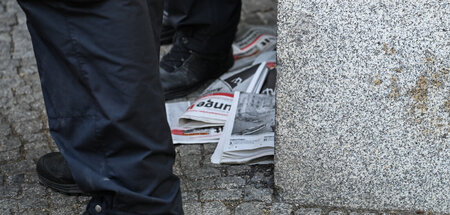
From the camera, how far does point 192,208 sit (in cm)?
208

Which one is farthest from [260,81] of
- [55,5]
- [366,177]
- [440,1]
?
[55,5]

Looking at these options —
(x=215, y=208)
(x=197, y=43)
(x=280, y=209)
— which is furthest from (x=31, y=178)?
(x=197, y=43)

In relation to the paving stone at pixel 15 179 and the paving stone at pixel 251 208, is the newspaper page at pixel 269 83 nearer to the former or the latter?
the paving stone at pixel 251 208

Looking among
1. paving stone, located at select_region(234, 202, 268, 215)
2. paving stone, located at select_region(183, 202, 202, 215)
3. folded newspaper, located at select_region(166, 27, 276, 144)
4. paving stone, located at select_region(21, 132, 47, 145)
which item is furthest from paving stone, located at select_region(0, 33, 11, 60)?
paving stone, located at select_region(234, 202, 268, 215)

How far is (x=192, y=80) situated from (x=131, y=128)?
1383 mm

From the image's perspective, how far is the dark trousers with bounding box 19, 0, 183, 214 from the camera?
152 cm

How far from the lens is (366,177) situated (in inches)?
77.5

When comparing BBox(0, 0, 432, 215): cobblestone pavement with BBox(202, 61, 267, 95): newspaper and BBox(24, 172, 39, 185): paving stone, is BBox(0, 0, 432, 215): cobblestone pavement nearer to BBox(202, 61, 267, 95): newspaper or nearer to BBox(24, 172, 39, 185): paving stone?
BBox(24, 172, 39, 185): paving stone

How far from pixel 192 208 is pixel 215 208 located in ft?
0.25

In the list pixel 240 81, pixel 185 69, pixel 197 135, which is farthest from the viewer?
pixel 185 69

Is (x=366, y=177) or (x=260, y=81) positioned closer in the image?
(x=366, y=177)

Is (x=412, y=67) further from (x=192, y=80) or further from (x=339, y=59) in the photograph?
(x=192, y=80)

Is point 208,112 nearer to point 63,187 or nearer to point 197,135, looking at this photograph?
point 197,135

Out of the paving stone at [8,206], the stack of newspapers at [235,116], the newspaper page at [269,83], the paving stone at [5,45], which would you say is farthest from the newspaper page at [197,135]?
the paving stone at [5,45]
